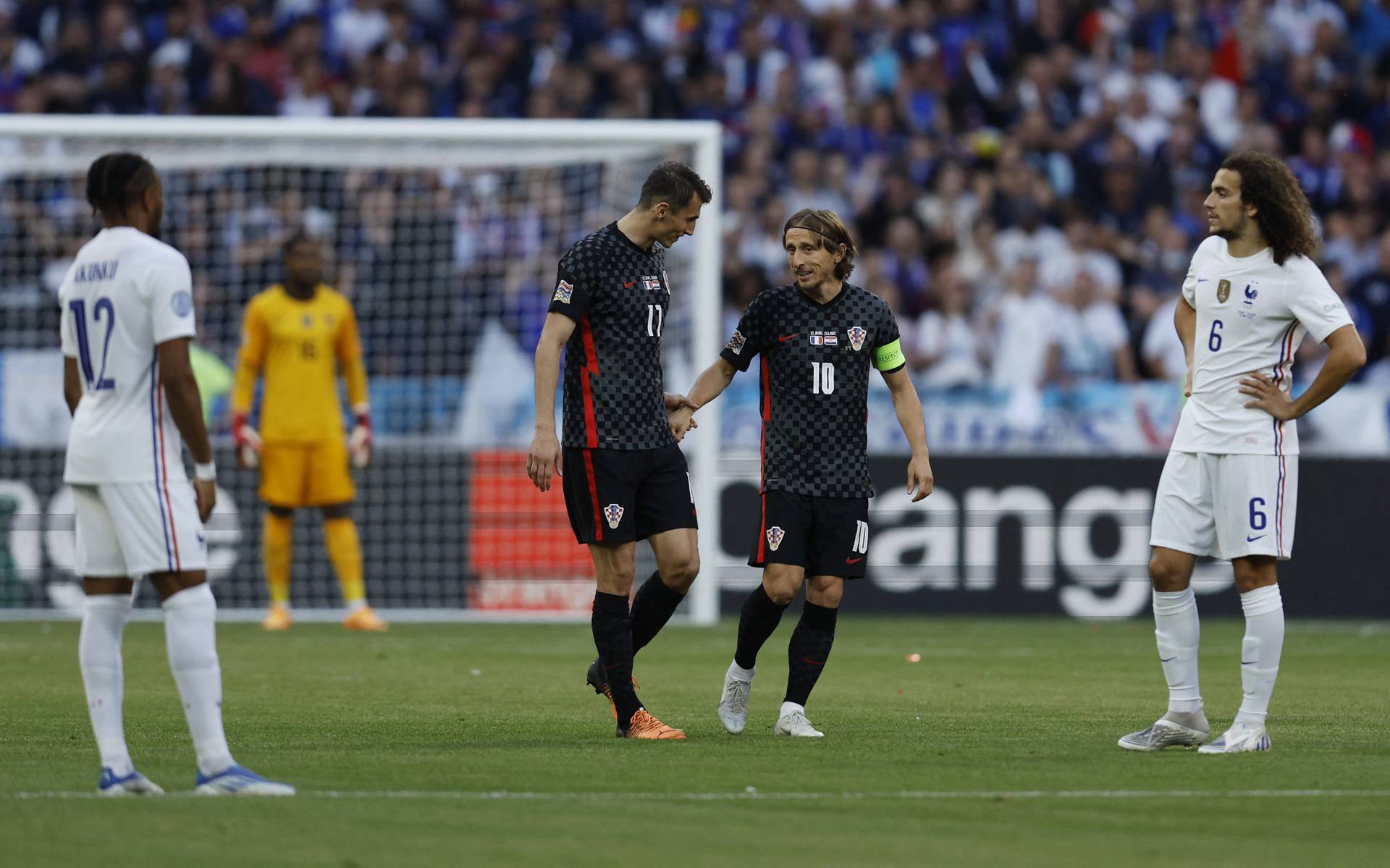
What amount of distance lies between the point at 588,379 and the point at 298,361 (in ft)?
20.5

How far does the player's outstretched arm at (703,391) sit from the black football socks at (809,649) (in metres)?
0.89

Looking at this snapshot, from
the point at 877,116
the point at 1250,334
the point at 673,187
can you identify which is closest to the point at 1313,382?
the point at 1250,334

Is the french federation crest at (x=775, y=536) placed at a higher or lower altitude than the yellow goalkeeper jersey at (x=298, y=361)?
lower

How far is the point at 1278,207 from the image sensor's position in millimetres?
7109

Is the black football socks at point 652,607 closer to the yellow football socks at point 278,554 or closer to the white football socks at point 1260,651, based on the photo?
the white football socks at point 1260,651

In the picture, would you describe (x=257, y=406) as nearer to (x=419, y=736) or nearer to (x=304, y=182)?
(x=304, y=182)

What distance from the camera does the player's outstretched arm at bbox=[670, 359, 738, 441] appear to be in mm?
7988

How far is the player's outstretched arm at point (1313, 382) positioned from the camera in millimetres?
7070

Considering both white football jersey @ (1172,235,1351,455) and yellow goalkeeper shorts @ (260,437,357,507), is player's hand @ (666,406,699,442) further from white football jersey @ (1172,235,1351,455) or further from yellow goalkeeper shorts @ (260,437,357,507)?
yellow goalkeeper shorts @ (260,437,357,507)

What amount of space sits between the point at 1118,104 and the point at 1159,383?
5.03 metres

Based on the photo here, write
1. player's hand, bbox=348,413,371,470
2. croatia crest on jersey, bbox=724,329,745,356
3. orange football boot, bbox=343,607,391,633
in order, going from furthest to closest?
1. orange football boot, bbox=343,607,391,633
2. player's hand, bbox=348,413,371,470
3. croatia crest on jersey, bbox=724,329,745,356

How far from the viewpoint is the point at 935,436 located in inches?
610

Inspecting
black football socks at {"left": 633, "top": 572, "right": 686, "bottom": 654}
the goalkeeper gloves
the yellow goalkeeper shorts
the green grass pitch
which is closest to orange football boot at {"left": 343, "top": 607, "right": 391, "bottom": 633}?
the yellow goalkeeper shorts

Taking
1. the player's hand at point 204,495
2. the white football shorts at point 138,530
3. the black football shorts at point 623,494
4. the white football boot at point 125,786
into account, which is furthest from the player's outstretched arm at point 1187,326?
the white football boot at point 125,786
